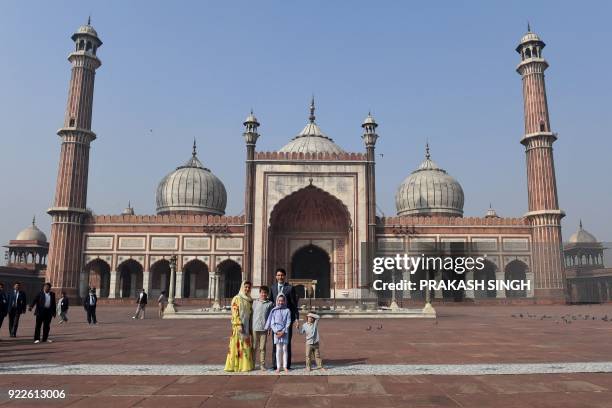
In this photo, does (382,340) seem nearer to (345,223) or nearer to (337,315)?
(337,315)

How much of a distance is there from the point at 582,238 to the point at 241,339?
5519 cm

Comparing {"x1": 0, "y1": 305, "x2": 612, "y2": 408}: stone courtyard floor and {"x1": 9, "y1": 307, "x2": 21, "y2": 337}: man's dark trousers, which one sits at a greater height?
{"x1": 9, "y1": 307, "x2": 21, "y2": 337}: man's dark trousers

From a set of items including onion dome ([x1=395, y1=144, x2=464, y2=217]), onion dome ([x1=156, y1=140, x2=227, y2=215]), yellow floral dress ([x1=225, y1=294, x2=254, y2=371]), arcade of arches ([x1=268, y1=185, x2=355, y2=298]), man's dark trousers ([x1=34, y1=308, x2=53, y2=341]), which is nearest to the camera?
yellow floral dress ([x1=225, y1=294, x2=254, y2=371])

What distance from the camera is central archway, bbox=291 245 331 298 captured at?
36.1 m

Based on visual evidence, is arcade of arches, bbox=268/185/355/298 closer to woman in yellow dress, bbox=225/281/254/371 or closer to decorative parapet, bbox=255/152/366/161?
decorative parapet, bbox=255/152/366/161

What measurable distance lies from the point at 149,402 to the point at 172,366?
2.25 metres

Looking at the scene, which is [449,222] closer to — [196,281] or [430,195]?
[430,195]

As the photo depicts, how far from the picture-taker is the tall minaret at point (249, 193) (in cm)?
3169

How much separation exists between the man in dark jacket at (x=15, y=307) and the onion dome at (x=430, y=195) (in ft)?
114

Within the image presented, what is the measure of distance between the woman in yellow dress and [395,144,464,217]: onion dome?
121ft

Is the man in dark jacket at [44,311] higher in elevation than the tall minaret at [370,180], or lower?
lower

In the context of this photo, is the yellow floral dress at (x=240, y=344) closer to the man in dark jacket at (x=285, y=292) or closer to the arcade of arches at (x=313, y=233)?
the man in dark jacket at (x=285, y=292)

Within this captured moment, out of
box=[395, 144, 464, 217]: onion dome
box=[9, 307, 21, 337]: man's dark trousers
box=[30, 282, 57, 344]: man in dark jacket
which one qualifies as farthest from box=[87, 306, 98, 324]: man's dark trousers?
box=[395, 144, 464, 217]: onion dome

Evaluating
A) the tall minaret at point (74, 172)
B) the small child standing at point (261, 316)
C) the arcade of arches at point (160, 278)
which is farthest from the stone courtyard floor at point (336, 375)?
the arcade of arches at point (160, 278)
